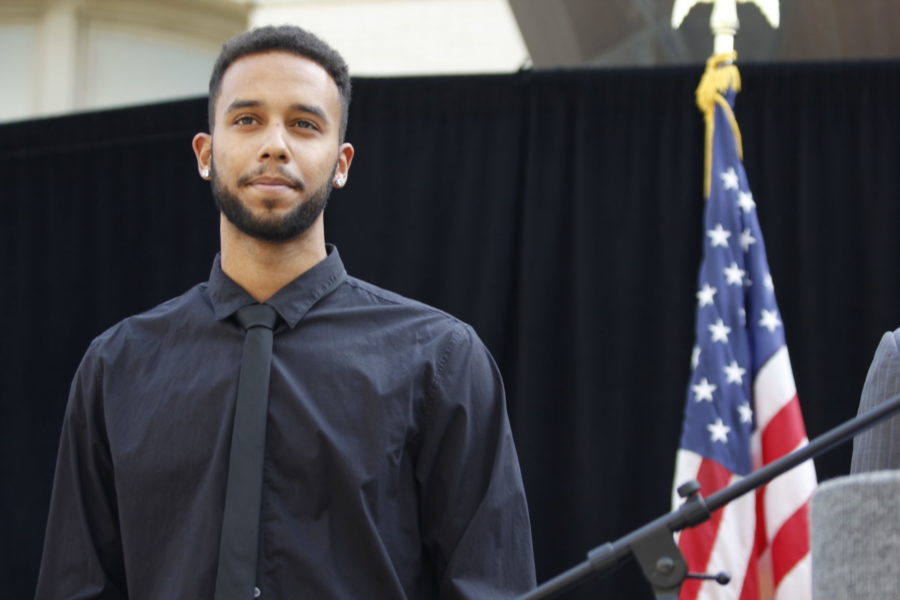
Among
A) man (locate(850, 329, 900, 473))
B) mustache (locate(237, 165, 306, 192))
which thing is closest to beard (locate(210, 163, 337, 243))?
mustache (locate(237, 165, 306, 192))

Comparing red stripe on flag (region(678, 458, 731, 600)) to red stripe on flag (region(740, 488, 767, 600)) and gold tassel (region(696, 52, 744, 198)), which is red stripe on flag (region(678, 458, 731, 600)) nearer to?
red stripe on flag (region(740, 488, 767, 600))

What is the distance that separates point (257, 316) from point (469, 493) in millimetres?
356

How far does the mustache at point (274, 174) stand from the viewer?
6.16 feet

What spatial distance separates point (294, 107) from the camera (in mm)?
1927

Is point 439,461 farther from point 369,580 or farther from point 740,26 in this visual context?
point 740,26

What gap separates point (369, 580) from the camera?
5.77 feet

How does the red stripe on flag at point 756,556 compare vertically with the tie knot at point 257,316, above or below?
below

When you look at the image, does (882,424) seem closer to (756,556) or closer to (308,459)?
(308,459)

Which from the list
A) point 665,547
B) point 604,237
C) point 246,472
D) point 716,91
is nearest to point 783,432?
point 604,237

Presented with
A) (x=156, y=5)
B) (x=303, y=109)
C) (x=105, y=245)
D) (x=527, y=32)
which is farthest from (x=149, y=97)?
(x=303, y=109)

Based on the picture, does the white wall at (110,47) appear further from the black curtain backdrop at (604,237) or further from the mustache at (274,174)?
the mustache at (274,174)

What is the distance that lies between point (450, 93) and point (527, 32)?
0.83 meters

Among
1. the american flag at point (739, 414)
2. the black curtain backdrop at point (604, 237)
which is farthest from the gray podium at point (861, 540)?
the black curtain backdrop at point (604, 237)

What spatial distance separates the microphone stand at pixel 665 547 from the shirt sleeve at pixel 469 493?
53 centimetres
